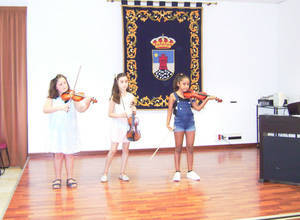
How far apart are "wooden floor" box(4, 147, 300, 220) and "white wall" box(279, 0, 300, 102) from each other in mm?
1842

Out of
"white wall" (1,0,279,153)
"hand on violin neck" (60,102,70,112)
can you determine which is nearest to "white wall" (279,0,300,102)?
"white wall" (1,0,279,153)

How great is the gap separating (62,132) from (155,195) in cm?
121

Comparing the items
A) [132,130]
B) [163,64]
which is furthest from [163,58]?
[132,130]

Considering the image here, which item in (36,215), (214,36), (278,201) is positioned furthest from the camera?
(214,36)

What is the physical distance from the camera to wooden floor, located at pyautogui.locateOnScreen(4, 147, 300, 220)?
2.94m

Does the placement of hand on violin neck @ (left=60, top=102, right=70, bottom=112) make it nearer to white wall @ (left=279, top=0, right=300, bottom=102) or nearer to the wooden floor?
the wooden floor

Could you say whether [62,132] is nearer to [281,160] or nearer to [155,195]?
[155,195]

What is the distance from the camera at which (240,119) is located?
6.06 metres

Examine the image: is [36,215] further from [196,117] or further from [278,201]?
[196,117]

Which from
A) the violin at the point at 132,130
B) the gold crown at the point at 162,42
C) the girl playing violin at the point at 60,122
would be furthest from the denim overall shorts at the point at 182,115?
the gold crown at the point at 162,42

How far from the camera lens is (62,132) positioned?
360 centimetres

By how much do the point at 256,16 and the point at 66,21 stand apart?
336cm

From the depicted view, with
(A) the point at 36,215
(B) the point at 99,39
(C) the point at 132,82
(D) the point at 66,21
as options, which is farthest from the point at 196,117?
(A) the point at 36,215

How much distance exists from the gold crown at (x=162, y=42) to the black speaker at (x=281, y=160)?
8.65 feet
